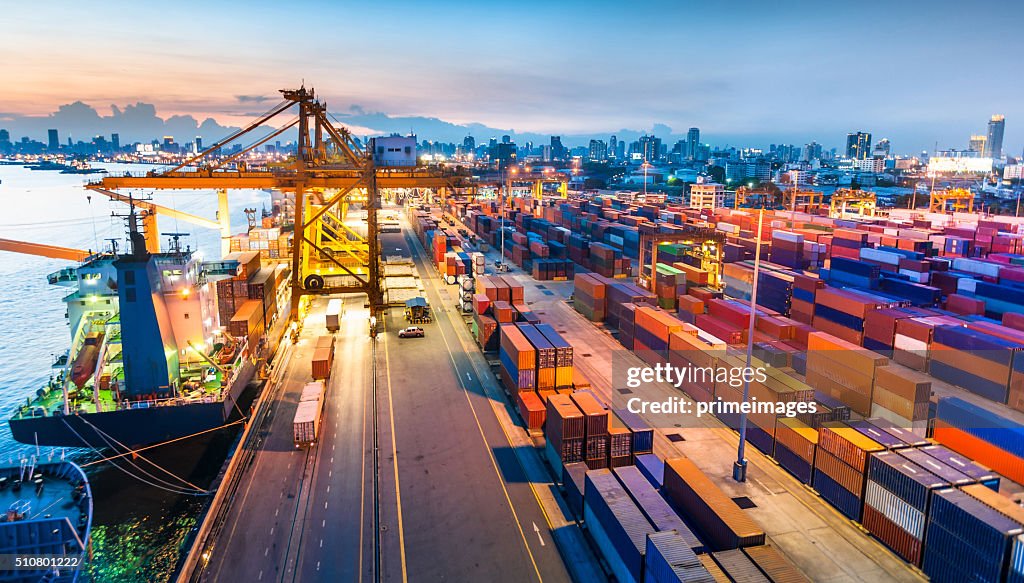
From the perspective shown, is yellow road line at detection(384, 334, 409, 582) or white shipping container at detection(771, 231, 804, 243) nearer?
yellow road line at detection(384, 334, 409, 582)

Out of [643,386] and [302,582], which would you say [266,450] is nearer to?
[302,582]

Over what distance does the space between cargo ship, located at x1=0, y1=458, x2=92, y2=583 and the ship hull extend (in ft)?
14.3

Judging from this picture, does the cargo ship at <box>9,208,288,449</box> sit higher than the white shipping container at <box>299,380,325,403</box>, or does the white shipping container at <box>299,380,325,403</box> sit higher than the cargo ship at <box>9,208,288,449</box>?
the cargo ship at <box>9,208,288,449</box>

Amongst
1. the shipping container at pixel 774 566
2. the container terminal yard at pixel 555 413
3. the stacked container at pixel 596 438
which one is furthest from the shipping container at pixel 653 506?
the stacked container at pixel 596 438

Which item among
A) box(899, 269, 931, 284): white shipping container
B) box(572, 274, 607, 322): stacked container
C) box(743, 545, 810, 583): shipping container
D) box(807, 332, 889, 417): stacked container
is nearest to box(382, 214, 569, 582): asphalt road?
box(743, 545, 810, 583): shipping container

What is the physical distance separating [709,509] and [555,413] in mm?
7254

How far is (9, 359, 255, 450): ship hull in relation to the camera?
24155mm

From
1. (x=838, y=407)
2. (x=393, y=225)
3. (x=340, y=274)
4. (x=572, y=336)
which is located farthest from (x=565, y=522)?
(x=393, y=225)

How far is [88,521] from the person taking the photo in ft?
58.9

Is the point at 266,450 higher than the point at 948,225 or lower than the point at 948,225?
lower

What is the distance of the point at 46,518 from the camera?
17781 mm

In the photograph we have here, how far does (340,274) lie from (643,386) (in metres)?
29.8

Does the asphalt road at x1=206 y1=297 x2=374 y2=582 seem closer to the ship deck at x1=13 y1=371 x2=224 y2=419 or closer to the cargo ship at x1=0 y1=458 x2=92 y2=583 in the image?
the ship deck at x1=13 y1=371 x2=224 y2=419

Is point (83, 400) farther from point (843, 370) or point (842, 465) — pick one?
point (843, 370)
